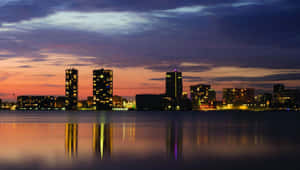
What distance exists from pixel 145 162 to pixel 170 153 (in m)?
5.80

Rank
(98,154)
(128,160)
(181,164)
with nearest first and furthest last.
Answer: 1. (181,164)
2. (128,160)
3. (98,154)

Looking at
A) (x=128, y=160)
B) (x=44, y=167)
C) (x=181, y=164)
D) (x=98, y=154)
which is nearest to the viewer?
(x=44, y=167)

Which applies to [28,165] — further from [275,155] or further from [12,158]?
[275,155]

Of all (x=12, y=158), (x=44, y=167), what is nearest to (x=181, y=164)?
(x=44, y=167)

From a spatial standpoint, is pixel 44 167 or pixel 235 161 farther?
pixel 235 161

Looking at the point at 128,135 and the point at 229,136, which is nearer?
the point at 229,136

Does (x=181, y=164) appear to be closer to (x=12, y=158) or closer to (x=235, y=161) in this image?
(x=235, y=161)

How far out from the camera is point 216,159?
1169 inches

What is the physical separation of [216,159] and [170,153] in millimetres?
5092

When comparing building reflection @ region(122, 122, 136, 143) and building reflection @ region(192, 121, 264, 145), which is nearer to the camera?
building reflection @ region(192, 121, 264, 145)

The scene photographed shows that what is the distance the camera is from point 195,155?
3212 cm

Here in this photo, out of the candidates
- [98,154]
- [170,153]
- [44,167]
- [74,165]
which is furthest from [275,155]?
[44,167]

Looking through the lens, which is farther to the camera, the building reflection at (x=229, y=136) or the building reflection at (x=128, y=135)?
the building reflection at (x=128, y=135)

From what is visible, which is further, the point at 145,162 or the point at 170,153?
the point at 170,153
